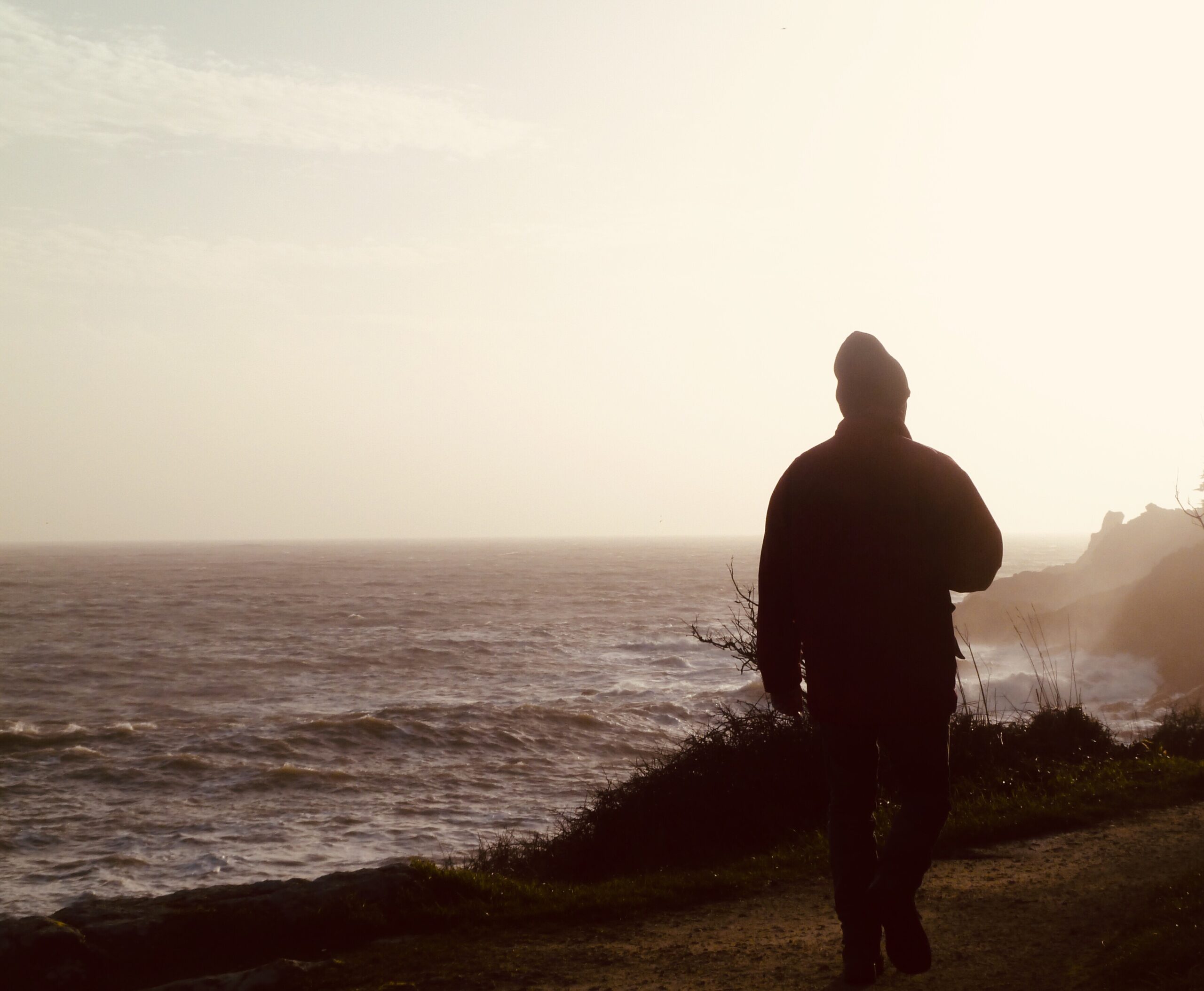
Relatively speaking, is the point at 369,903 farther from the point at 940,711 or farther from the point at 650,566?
the point at 650,566

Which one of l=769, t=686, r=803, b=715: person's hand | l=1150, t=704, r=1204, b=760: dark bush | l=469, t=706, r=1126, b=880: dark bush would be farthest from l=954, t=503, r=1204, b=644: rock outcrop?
l=769, t=686, r=803, b=715: person's hand

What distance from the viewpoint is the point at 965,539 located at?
401 centimetres

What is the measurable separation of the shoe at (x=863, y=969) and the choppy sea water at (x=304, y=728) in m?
11.9

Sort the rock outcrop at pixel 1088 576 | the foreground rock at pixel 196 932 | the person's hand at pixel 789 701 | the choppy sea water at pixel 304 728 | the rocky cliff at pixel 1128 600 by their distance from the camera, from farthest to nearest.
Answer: the rock outcrop at pixel 1088 576 → the rocky cliff at pixel 1128 600 → the choppy sea water at pixel 304 728 → the foreground rock at pixel 196 932 → the person's hand at pixel 789 701

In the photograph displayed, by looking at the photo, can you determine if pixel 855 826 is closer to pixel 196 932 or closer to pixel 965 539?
pixel 965 539

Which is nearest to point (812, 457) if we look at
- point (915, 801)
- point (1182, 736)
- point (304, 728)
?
point (915, 801)

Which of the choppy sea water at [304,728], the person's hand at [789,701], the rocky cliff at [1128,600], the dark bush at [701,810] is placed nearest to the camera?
the person's hand at [789,701]

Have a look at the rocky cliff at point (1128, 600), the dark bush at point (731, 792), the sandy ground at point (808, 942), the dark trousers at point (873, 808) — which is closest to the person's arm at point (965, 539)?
the dark trousers at point (873, 808)

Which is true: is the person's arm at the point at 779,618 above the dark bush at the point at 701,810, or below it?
above

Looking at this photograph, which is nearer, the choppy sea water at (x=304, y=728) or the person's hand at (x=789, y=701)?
the person's hand at (x=789, y=701)

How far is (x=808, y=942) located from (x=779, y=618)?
233cm

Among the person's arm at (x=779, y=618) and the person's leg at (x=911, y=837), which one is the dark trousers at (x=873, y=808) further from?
the person's arm at (x=779, y=618)

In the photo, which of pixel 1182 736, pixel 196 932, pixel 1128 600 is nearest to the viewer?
pixel 196 932

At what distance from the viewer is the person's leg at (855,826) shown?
3994 mm
